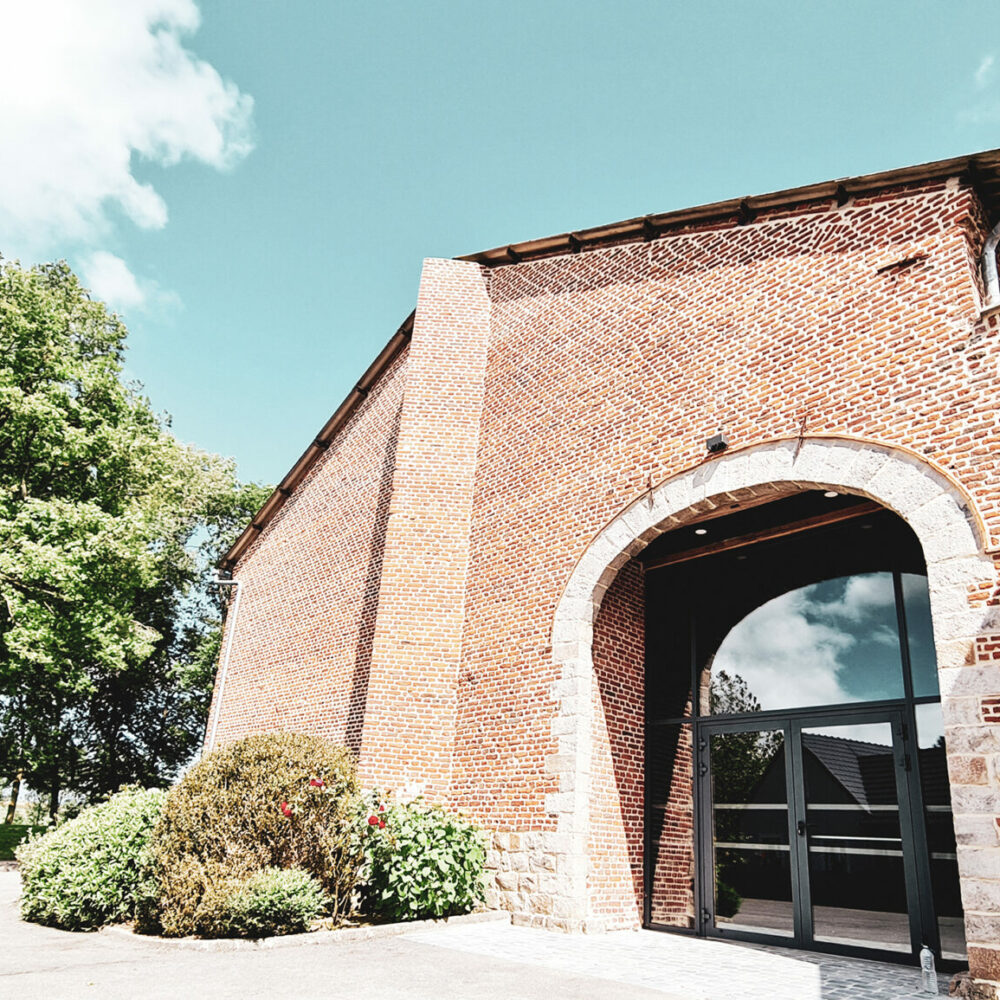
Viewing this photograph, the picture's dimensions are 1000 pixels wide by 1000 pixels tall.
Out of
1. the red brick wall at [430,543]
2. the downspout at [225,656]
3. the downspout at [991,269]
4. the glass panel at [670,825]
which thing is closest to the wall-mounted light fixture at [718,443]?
the downspout at [991,269]

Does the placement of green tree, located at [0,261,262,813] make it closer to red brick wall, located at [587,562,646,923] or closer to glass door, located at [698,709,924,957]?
red brick wall, located at [587,562,646,923]

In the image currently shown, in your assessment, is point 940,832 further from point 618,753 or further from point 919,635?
point 618,753

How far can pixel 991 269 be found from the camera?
7.26 m

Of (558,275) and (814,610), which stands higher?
(558,275)

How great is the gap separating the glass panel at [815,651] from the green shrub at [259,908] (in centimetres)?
508

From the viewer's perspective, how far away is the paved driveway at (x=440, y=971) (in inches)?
209

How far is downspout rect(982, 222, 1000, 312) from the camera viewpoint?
7.04 meters

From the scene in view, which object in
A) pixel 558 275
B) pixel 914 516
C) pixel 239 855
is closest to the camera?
pixel 914 516

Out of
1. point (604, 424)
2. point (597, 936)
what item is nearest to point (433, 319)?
point (604, 424)

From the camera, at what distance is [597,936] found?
8.13m

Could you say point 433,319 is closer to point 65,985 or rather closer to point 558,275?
point 558,275

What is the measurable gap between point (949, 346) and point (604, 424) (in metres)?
3.98

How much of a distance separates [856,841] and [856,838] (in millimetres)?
27

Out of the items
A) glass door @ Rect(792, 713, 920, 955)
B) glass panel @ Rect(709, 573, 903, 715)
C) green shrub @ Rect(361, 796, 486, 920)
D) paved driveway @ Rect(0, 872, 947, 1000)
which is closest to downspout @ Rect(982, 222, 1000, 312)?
glass panel @ Rect(709, 573, 903, 715)
